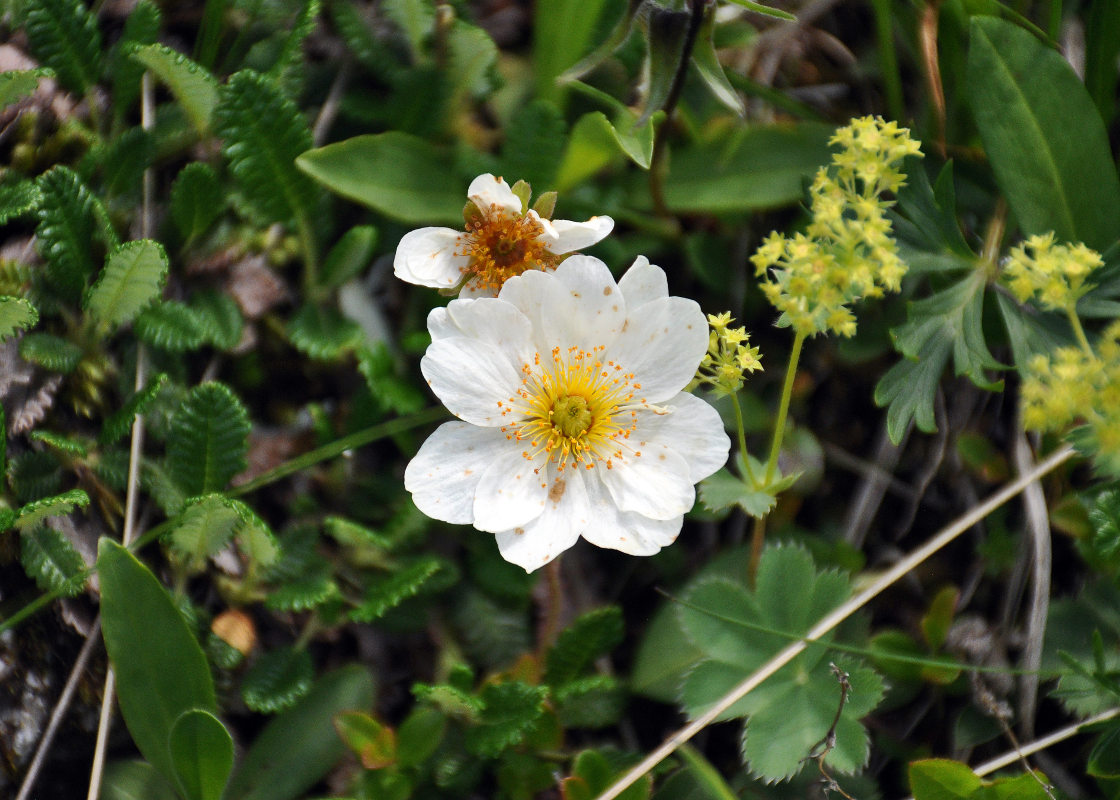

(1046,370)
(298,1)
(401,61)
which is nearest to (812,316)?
(1046,370)

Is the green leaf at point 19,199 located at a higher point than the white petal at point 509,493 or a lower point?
higher

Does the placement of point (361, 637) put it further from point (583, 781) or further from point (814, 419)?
point (814, 419)

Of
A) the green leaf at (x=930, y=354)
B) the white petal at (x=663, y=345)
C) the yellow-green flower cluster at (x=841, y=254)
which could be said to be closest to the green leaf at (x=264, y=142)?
the white petal at (x=663, y=345)

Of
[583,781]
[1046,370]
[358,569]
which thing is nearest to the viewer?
[1046,370]

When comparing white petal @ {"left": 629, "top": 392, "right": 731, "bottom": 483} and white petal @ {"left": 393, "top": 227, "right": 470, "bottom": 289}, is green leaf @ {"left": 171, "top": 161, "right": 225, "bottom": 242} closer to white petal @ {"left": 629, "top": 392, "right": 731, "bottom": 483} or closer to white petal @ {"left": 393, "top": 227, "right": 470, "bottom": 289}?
white petal @ {"left": 393, "top": 227, "right": 470, "bottom": 289}

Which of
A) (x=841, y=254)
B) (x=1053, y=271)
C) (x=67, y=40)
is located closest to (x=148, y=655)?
(x=67, y=40)

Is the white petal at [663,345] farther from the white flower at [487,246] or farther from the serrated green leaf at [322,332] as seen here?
the serrated green leaf at [322,332]

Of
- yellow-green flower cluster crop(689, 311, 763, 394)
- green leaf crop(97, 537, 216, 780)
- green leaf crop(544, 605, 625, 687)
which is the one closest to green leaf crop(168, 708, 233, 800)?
green leaf crop(97, 537, 216, 780)
